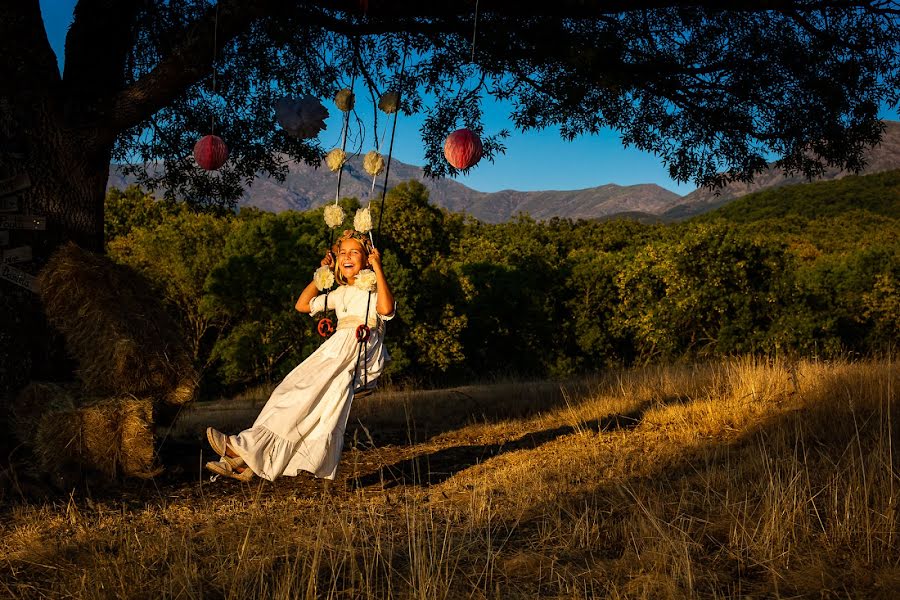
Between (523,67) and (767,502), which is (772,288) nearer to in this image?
(523,67)

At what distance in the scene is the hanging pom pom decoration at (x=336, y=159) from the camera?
20.9 feet

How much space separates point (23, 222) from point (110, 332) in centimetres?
134

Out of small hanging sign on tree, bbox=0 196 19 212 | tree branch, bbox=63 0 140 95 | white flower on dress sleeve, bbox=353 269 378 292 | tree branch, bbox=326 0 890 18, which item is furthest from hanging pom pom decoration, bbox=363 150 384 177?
small hanging sign on tree, bbox=0 196 19 212

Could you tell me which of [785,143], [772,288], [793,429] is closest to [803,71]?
[785,143]

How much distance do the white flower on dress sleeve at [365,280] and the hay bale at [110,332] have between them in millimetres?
1616

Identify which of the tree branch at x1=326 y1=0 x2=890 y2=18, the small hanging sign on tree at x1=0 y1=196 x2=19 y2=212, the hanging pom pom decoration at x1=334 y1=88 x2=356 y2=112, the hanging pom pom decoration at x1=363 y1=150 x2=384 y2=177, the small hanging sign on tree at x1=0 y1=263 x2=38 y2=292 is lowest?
the small hanging sign on tree at x1=0 y1=263 x2=38 y2=292

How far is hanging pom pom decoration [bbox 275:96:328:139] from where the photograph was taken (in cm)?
657

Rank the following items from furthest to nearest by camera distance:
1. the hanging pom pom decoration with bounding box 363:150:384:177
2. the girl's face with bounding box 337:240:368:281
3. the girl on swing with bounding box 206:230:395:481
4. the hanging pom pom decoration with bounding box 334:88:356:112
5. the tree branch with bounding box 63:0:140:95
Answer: the tree branch with bounding box 63:0:140:95 < the hanging pom pom decoration with bounding box 334:88:356:112 < the girl's face with bounding box 337:240:368:281 < the hanging pom pom decoration with bounding box 363:150:384:177 < the girl on swing with bounding box 206:230:395:481

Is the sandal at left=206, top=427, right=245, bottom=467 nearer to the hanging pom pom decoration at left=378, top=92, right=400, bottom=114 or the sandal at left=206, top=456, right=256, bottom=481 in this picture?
the sandal at left=206, top=456, right=256, bottom=481

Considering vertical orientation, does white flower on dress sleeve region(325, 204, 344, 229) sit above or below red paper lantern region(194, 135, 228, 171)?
below

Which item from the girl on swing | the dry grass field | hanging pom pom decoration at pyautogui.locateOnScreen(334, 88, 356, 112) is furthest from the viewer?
hanging pom pom decoration at pyautogui.locateOnScreen(334, 88, 356, 112)

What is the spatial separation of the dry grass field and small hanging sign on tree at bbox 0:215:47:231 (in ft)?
7.66

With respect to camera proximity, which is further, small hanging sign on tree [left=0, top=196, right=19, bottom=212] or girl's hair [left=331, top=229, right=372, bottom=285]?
small hanging sign on tree [left=0, top=196, right=19, bottom=212]

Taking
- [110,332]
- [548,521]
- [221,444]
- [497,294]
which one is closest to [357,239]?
[221,444]
